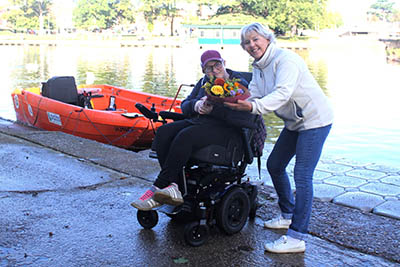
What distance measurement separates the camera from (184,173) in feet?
12.5

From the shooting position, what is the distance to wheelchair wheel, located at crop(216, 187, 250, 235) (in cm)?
378

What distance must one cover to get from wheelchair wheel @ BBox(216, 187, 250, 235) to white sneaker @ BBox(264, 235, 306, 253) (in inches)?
13.8

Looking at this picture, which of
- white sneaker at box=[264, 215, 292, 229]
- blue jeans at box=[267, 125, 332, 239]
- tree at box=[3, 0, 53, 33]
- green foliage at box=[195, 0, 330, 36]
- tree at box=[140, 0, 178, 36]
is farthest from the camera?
tree at box=[3, 0, 53, 33]

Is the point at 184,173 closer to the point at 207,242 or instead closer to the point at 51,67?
the point at 207,242

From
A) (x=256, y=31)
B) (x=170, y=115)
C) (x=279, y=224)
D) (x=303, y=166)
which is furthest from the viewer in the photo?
(x=170, y=115)

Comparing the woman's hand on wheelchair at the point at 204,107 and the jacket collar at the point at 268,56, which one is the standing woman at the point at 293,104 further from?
the woman's hand on wheelchair at the point at 204,107

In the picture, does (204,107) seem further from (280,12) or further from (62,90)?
(280,12)

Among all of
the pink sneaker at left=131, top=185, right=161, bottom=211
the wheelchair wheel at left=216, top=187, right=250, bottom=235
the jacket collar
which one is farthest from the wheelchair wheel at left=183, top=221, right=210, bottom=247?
the jacket collar

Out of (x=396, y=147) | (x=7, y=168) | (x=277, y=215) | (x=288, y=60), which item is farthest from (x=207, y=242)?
(x=396, y=147)

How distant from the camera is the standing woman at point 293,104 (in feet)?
11.2

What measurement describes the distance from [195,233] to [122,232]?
62cm

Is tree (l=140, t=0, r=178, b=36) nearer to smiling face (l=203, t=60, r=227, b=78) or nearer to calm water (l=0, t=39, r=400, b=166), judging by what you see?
calm water (l=0, t=39, r=400, b=166)

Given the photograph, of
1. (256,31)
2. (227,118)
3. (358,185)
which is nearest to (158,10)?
(358,185)

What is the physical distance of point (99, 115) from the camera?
9.91 meters
